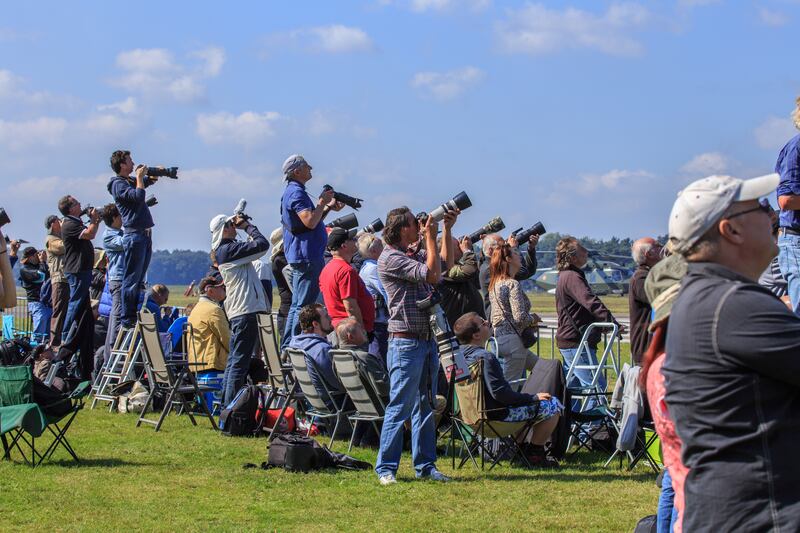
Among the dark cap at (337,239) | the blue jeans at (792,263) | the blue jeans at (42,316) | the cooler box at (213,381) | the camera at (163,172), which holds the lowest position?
the cooler box at (213,381)

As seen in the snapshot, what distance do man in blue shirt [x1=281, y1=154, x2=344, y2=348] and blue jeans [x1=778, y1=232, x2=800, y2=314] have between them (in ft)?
15.8

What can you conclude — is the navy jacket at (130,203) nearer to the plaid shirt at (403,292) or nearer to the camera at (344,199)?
the camera at (344,199)

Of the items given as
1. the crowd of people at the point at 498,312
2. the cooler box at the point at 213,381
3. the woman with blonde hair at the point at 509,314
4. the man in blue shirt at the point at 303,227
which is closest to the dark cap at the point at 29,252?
the crowd of people at the point at 498,312

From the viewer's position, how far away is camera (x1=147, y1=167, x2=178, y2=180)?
11883mm

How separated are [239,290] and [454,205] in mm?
4027

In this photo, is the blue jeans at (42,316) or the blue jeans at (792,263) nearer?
the blue jeans at (792,263)

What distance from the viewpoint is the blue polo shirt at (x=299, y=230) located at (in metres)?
9.99

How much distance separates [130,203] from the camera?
39.5 ft

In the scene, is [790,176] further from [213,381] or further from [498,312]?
[213,381]

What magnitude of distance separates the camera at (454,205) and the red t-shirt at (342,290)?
189cm

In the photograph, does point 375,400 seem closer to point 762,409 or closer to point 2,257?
Result: point 2,257

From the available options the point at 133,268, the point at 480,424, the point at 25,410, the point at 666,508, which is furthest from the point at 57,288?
the point at 666,508

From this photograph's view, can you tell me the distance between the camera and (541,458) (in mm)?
8516

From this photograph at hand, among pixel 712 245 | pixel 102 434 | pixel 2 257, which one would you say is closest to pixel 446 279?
pixel 102 434
